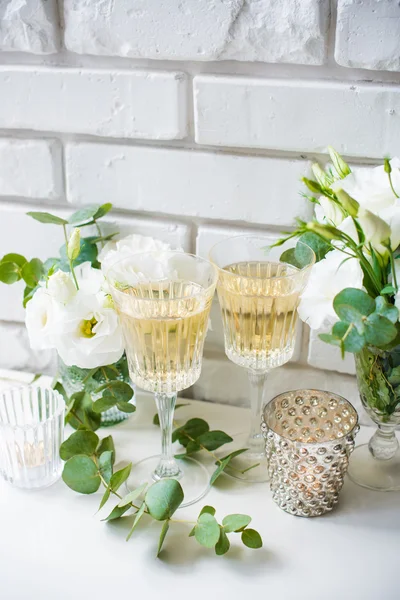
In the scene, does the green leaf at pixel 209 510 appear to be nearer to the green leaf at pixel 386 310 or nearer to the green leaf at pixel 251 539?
the green leaf at pixel 251 539

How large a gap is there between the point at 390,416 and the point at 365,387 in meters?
0.04

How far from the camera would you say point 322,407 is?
2.87ft

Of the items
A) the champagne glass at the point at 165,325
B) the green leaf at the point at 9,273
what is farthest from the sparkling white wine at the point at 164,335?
the green leaf at the point at 9,273

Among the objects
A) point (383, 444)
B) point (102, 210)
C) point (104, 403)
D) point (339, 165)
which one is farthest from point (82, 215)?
point (383, 444)

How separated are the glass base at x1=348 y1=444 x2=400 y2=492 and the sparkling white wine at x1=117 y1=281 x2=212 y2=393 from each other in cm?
22

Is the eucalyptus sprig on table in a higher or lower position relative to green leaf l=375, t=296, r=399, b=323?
lower

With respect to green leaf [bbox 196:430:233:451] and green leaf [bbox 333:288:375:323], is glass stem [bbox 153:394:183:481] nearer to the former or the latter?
green leaf [bbox 196:430:233:451]

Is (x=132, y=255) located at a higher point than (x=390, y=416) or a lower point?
higher

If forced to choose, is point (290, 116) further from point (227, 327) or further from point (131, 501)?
point (131, 501)

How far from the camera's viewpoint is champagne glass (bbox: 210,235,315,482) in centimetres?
83

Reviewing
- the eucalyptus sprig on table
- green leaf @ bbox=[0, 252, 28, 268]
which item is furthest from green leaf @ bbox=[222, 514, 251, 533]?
green leaf @ bbox=[0, 252, 28, 268]

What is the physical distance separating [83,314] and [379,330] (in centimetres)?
32

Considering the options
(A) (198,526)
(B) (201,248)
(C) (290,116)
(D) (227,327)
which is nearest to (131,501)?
(A) (198,526)

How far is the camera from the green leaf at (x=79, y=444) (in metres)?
0.88
